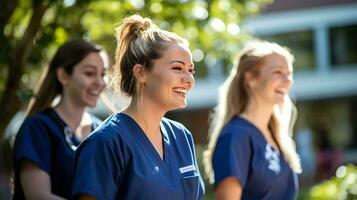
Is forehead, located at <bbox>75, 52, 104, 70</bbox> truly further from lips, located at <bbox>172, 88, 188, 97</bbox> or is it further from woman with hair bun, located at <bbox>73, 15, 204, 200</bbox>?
lips, located at <bbox>172, 88, 188, 97</bbox>

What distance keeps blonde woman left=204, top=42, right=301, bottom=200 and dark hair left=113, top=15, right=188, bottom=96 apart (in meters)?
1.14

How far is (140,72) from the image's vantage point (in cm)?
361

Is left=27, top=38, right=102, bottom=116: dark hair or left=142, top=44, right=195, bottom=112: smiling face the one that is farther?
left=27, top=38, right=102, bottom=116: dark hair

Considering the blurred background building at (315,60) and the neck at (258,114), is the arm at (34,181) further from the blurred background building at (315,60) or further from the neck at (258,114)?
the blurred background building at (315,60)

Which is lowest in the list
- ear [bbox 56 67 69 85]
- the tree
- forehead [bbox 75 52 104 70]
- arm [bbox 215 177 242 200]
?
arm [bbox 215 177 242 200]

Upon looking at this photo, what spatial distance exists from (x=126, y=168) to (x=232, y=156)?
1.31 meters

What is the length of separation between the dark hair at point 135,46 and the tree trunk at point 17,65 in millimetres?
2456

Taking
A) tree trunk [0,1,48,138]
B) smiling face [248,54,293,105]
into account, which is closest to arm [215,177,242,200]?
smiling face [248,54,293,105]

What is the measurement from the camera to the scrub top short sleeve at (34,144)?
4.31 meters

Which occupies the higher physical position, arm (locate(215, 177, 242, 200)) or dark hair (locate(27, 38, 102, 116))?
dark hair (locate(27, 38, 102, 116))

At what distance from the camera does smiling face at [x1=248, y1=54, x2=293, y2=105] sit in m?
4.98

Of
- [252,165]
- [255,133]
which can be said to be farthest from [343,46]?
[252,165]

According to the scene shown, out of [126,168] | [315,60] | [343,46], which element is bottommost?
[126,168]

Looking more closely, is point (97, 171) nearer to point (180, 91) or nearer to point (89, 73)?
point (180, 91)
